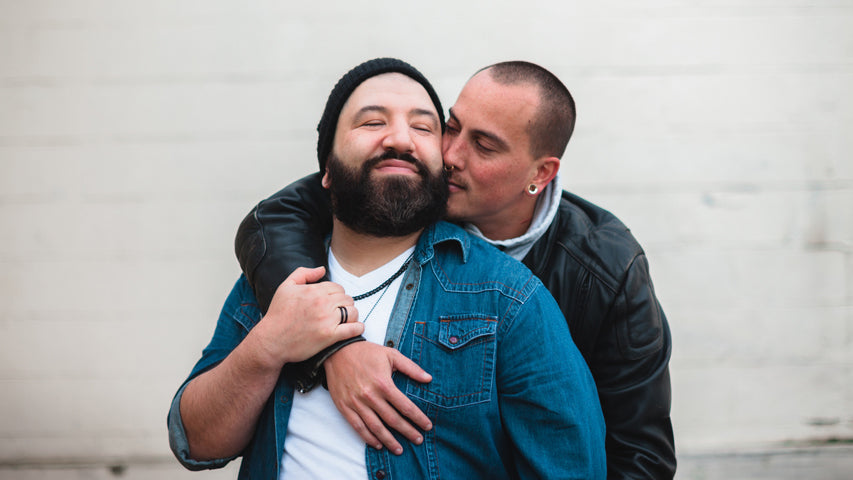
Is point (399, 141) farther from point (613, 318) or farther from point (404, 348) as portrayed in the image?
point (613, 318)

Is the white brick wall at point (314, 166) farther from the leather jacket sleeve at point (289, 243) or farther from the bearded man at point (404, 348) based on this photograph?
the bearded man at point (404, 348)

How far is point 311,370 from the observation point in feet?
4.72

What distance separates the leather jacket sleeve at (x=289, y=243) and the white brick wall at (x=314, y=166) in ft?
3.44

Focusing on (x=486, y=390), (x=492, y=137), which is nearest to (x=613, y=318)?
(x=486, y=390)

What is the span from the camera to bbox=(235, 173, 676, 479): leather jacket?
1.70 m

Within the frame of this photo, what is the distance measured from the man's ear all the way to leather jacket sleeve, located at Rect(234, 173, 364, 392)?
2.38ft

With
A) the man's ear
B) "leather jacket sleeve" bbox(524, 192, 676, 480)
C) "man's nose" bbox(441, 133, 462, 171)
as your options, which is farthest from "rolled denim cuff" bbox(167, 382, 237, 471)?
the man's ear

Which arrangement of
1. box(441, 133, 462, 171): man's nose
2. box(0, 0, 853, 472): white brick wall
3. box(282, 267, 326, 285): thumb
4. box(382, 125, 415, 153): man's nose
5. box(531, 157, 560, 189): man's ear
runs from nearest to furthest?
1. box(282, 267, 326, 285): thumb
2. box(382, 125, 415, 153): man's nose
3. box(441, 133, 462, 171): man's nose
4. box(531, 157, 560, 189): man's ear
5. box(0, 0, 853, 472): white brick wall

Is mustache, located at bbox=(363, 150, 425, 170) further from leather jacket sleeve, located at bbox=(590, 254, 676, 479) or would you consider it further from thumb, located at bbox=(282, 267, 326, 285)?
leather jacket sleeve, located at bbox=(590, 254, 676, 479)

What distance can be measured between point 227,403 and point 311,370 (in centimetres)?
24

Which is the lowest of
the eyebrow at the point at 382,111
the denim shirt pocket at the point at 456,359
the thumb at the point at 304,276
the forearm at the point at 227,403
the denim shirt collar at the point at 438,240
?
the forearm at the point at 227,403

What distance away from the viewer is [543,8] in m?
2.72

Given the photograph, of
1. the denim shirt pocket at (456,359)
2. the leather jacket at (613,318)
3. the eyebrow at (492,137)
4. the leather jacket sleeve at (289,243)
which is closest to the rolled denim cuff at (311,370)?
the leather jacket sleeve at (289,243)

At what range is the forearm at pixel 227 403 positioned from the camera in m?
1.42
